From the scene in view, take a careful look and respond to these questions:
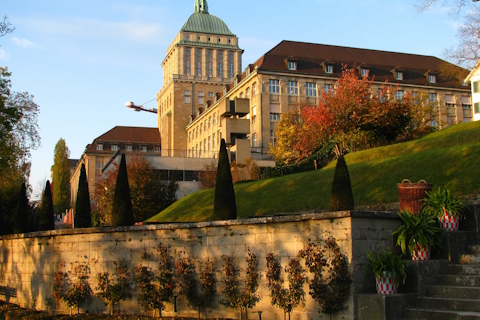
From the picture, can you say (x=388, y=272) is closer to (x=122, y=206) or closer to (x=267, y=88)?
(x=122, y=206)

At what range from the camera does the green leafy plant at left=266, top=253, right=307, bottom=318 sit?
41.3 ft

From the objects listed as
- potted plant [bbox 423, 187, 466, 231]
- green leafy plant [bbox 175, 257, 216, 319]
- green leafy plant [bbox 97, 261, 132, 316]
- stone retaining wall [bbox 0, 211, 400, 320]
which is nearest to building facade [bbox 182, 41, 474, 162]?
stone retaining wall [bbox 0, 211, 400, 320]

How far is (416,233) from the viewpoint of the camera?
11859 millimetres

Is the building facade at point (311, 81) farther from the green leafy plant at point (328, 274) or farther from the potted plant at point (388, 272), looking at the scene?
the potted plant at point (388, 272)

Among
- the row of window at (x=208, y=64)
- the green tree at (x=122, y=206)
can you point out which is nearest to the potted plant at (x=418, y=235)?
the green tree at (x=122, y=206)

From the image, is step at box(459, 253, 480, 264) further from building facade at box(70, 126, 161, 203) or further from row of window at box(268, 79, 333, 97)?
building facade at box(70, 126, 161, 203)

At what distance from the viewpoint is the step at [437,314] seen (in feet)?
32.4

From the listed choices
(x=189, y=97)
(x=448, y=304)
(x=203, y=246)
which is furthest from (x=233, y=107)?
(x=189, y=97)

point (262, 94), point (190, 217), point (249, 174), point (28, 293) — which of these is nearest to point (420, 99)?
point (262, 94)

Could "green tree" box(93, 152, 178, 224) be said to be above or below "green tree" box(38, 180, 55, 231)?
above

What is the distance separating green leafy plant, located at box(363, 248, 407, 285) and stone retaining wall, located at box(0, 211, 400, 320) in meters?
0.22

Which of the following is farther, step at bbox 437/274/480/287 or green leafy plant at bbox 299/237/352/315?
green leafy plant at bbox 299/237/352/315

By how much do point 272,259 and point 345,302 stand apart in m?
2.04

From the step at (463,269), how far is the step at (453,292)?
2.00 ft
